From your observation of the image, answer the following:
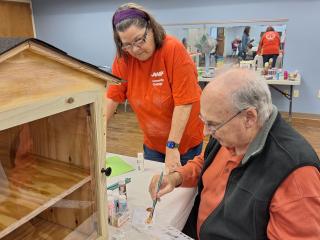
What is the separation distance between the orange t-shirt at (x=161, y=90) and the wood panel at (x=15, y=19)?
547 centimetres

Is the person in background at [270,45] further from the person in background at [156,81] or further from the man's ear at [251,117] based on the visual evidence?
the man's ear at [251,117]

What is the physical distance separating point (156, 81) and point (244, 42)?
12.5 ft

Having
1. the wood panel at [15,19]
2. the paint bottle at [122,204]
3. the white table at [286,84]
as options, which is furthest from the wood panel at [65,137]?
the wood panel at [15,19]

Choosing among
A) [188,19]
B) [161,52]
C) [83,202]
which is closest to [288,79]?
[188,19]

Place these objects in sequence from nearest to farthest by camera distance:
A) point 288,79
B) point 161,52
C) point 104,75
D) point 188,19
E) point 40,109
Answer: point 40,109 < point 104,75 < point 161,52 < point 288,79 < point 188,19

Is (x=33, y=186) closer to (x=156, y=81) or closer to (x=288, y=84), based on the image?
(x=156, y=81)

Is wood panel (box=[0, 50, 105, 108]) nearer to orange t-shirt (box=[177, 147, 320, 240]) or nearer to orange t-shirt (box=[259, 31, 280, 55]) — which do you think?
orange t-shirt (box=[177, 147, 320, 240])

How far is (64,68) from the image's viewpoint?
2.50 feet

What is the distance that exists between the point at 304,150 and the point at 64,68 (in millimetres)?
730

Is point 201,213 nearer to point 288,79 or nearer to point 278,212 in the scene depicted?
point 278,212

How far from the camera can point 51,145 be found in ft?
3.31

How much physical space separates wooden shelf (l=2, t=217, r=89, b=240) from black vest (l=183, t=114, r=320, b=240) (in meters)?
0.47

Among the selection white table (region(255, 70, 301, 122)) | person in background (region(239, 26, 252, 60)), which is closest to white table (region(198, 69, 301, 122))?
white table (region(255, 70, 301, 122))

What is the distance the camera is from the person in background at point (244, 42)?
192 inches
